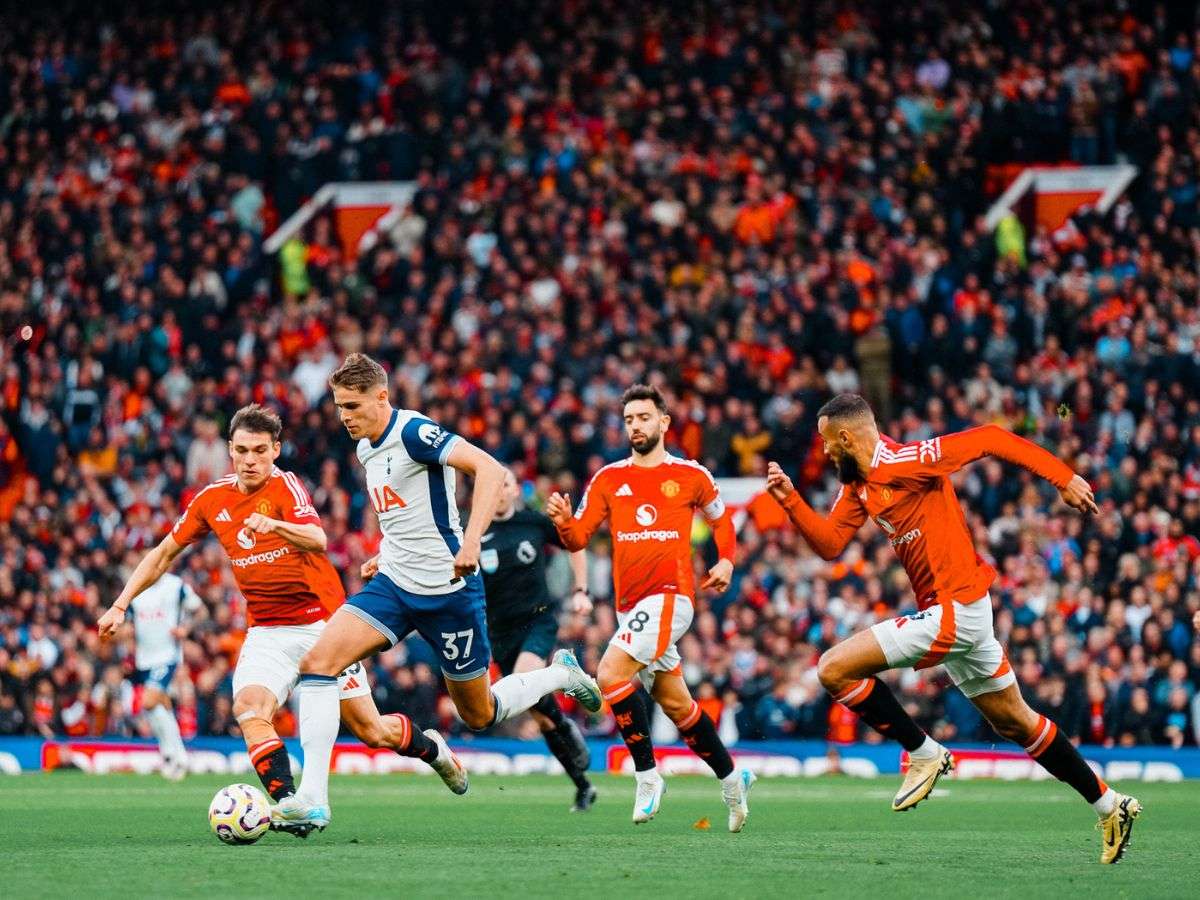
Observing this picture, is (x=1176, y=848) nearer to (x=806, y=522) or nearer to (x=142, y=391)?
(x=806, y=522)

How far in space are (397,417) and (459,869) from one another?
274cm

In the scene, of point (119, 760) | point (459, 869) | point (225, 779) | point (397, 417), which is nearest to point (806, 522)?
point (397, 417)

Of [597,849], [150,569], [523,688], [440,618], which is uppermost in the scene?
[150,569]

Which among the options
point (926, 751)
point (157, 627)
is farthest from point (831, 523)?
point (157, 627)

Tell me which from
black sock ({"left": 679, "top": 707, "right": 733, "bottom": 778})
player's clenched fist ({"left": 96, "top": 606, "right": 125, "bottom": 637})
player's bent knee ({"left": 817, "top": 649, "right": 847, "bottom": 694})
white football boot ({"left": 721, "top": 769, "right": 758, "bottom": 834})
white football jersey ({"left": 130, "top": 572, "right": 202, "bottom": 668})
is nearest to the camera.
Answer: player's clenched fist ({"left": 96, "top": 606, "right": 125, "bottom": 637})

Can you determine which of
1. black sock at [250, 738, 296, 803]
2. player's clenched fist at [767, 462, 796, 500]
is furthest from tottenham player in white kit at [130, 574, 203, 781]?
player's clenched fist at [767, 462, 796, 500]

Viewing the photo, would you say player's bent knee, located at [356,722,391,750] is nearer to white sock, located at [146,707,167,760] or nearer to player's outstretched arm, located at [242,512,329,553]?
player's outstretched arm, located at [242,512,329,553]

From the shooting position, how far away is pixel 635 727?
41.8 ft

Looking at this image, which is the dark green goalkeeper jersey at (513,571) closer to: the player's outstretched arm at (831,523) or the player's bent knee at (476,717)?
the player's bent knee at (476,717)

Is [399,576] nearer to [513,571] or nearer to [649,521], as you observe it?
[649,521]

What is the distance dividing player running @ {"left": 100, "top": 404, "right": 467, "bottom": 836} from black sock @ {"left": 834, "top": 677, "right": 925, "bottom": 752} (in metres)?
2.63

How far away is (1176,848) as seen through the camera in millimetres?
10922

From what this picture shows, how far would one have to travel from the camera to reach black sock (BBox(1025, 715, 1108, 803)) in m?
10.3

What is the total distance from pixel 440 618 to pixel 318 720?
0.86m
